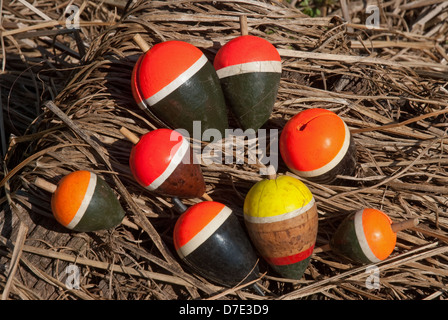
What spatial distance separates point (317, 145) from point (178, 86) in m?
0.81

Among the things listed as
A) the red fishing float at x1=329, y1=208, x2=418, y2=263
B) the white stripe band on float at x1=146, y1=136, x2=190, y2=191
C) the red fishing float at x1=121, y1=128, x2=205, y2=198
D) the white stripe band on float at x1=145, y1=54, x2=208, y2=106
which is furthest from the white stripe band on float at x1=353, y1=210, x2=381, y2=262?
the white stripe band on float at x1=145, y1=54, x2=208, y2=106

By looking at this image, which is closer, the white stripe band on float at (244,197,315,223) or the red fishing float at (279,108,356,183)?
the white stripe band on float at (244,197,315,223)

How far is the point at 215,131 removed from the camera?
2.60m

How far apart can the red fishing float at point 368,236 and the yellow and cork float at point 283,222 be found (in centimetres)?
18

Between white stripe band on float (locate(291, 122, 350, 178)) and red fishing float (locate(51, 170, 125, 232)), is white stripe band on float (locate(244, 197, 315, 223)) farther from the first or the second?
red fishing float (locate(51, 170, 125, 232))

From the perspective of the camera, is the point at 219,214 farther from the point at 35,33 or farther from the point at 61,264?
the point at 35,33

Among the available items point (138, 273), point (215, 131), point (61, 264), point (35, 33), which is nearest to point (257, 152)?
point (215, 131)

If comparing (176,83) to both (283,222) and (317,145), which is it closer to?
(317,145)

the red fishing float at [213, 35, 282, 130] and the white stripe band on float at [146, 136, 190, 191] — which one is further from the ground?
the red fishing float at [213, 35, 282, 130]

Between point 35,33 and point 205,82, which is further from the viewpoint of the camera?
point 35,33

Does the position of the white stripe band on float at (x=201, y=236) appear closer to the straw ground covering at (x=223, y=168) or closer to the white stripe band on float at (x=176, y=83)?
the straw ground covering at (x=223, y=168)

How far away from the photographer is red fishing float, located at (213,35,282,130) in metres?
2.47

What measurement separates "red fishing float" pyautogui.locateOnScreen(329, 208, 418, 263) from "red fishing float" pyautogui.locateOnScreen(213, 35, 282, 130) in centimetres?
79

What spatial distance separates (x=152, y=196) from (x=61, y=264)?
0.64m
